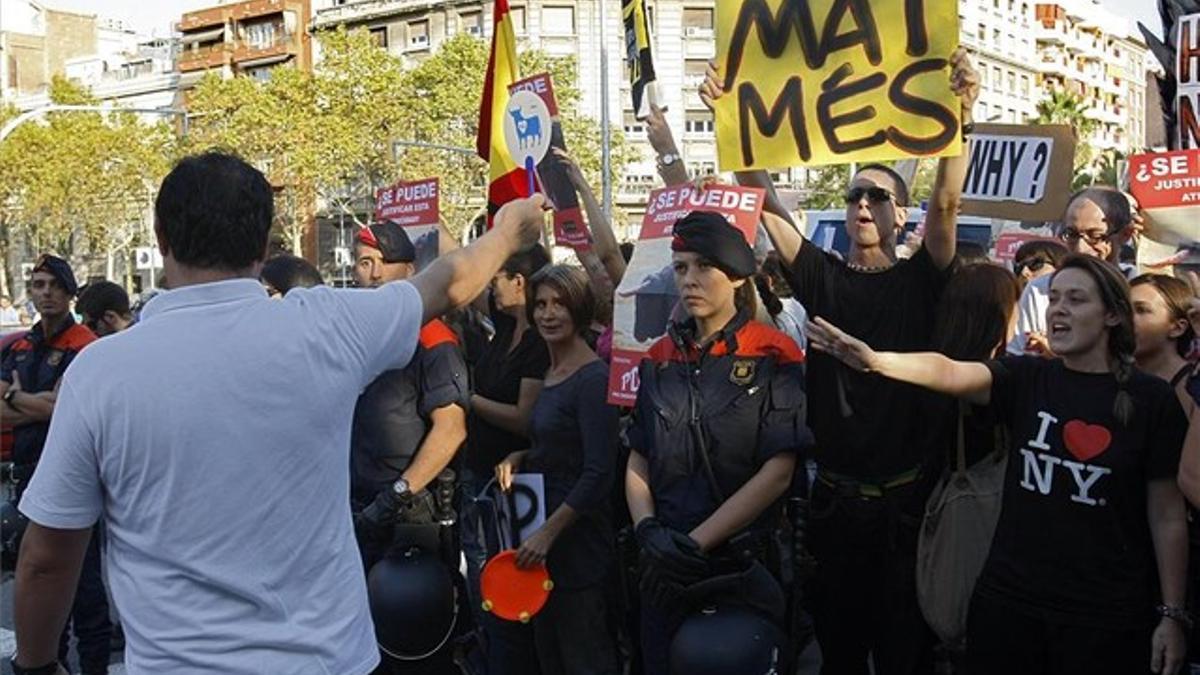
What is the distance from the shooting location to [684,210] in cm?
504

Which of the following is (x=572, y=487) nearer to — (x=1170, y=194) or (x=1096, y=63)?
(x=1170, y=194)

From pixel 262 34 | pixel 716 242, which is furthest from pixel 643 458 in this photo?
pixel 262 34

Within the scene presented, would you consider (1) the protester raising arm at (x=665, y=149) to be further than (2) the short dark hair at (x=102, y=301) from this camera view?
No

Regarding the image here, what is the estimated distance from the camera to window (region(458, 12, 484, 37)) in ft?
195

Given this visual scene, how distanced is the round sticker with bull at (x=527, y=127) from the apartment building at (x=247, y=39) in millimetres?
62654

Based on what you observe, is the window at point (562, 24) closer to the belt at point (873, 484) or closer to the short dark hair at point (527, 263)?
the short dark hair at point (527, 263)

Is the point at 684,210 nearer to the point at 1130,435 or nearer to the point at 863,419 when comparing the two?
the point at 863,419

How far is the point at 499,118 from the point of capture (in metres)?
6.62

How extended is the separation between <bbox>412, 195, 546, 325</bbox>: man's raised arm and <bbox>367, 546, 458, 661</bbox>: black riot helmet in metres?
2.03

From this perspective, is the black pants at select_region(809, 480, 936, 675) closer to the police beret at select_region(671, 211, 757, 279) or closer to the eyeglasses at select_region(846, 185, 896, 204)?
the police beret at select_region(671, 211, 757, 279)

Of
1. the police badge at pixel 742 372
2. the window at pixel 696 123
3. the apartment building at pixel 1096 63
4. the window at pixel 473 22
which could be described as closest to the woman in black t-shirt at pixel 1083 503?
the police badge at pixel 742 372

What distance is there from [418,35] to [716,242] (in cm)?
6011

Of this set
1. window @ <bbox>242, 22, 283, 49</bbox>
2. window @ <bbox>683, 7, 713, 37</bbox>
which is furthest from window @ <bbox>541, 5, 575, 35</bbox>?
window @ <bbox>242, 22, 283, 49</bbox>

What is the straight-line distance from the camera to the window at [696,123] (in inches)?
2275
